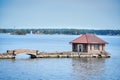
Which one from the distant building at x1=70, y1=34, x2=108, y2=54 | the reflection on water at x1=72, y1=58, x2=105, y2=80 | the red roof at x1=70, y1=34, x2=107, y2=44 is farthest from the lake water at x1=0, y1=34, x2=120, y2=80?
the red roof at x1=70, y1=34, x2=107, y2=44

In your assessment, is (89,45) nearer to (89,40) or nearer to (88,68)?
(89,40)

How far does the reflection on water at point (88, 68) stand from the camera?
174ft

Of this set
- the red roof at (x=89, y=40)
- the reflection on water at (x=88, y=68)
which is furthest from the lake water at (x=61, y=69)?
the red roof at (x=89, y=40)

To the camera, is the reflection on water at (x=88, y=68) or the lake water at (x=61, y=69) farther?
the reflection on water at (x=88, y=68)

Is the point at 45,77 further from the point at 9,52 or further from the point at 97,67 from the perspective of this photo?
the point at 9,52

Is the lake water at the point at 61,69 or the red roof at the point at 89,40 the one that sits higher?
the red roof at the point at 89,40

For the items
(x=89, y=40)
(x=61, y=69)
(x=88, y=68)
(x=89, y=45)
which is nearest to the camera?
(x=61, y=69)

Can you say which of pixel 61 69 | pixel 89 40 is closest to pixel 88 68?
pixel 61 69

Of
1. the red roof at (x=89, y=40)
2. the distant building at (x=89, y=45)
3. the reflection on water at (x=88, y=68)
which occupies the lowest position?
the reflection on water at (x=88, y=68)

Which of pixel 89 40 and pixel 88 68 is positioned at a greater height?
pixel 89 40

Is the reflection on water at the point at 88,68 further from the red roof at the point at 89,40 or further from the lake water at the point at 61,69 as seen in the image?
the red roof at the point at 89,40

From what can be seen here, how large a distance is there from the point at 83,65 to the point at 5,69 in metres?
12.1

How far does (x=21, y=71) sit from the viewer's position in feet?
186

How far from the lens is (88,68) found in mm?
60844
